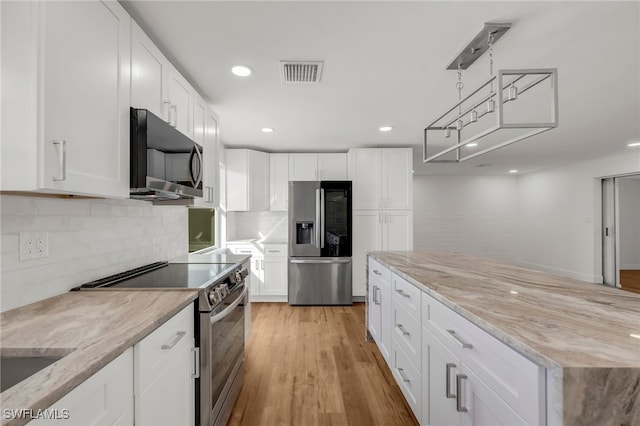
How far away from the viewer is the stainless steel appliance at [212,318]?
4.68ft

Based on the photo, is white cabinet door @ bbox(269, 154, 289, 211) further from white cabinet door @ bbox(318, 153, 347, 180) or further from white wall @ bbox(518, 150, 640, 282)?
white wall @ bbox(518, 150, 640, 282)

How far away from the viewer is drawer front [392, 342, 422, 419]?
5.38 ft

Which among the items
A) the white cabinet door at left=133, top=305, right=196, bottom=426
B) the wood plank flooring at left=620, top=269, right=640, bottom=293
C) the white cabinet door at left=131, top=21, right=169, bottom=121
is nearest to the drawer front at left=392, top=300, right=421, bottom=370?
the white cabinet door at left=133, top=305, right=196, bottom=426

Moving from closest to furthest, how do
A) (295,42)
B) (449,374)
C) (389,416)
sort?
(449,374)
(295,42)
(389,416)

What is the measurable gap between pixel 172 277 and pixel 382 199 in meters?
3.26

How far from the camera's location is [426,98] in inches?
102

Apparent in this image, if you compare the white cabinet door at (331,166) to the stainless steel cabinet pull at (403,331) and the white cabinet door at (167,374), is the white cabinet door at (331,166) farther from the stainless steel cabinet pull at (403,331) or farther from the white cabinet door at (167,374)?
the white cabinet door at (167,374)

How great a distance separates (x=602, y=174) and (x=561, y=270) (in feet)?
7.60

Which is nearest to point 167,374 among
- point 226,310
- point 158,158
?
point 226,310

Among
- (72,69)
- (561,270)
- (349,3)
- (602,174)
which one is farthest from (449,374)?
(561,270)

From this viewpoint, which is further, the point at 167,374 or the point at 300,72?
the point at 300,72

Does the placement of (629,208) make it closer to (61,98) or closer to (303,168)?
(303,168)

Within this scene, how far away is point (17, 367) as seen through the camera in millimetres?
812

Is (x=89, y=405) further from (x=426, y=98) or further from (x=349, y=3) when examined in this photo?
(x=426, y=98)
